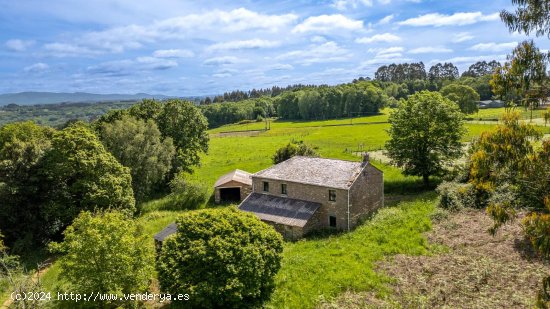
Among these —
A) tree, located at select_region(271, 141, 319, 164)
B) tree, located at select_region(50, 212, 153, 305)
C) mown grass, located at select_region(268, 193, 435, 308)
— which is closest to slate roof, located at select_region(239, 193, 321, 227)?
mown grass, located at select_region(268, 193, 435, 308)

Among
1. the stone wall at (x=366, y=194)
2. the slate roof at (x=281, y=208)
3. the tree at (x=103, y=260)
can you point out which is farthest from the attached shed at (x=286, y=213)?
the tree at (x=103, y=260)

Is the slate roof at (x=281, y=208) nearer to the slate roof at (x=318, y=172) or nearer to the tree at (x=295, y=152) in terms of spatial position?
the slate roof at (x=318, y=172)

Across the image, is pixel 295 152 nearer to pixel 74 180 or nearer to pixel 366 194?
pixel 366 194

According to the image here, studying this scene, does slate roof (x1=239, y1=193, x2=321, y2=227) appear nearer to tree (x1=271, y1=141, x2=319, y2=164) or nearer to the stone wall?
the stone wall

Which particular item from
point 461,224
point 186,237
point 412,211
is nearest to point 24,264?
point 186,237

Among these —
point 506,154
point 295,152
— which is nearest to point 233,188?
point 295,152
